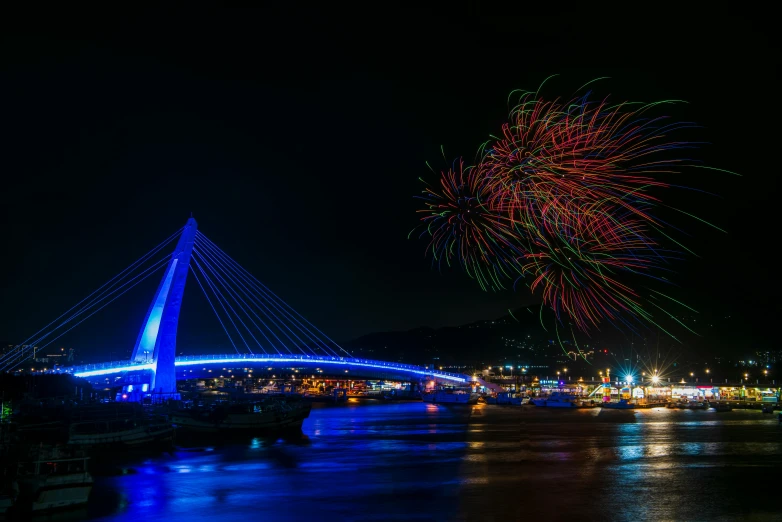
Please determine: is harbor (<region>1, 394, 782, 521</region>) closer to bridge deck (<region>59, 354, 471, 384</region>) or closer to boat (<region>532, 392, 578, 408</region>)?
bridge deck (<region>59, 354, 471, 384</region>)

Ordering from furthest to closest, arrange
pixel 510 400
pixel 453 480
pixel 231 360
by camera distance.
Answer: pixel 510 400 < pixel 231 360 < pixel 453 480

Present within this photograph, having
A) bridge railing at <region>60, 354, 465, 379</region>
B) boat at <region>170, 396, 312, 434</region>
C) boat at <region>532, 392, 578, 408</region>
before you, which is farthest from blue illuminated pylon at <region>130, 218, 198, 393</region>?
boat at <region>532, 392, 578, 408</region>

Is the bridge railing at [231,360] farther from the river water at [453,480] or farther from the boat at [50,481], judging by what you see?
the boat at [50,481]

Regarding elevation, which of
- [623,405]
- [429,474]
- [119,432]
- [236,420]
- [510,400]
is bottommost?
[623,405]

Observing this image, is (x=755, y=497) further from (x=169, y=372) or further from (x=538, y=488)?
(x=169, y=372)

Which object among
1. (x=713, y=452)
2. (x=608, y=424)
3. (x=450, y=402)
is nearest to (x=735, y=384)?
(x=450, y=402)

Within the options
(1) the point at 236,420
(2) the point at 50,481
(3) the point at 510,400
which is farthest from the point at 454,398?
(2) the point at 50,481

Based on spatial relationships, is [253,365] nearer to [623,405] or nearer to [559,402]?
[559,402]
